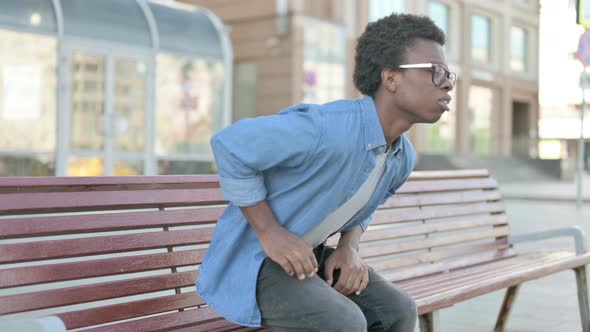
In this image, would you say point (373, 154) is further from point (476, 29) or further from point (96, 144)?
point (476, 29)

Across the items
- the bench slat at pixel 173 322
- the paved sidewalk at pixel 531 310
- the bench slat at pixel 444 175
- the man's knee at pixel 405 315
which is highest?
the bench slat at pixel 444 175

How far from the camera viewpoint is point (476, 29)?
34906mm

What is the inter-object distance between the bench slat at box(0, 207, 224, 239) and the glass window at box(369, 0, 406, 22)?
2512 centimetres

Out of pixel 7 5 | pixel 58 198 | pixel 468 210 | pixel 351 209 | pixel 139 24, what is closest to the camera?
pixel 351 209

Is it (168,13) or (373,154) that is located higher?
(168,13)

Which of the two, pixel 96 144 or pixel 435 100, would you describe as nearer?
pixel 435 100

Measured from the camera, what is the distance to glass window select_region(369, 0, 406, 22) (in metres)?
27.8

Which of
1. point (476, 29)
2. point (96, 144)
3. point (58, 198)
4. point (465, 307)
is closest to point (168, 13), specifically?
point (96, 144)

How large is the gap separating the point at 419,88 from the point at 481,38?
34.1 metres

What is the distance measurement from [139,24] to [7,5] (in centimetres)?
275

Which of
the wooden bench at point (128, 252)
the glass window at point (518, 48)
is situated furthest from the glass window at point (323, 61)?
the wooden bench at point (128, 252)

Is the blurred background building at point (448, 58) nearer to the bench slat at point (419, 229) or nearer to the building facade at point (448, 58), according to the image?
the building facade at point (448, 58)

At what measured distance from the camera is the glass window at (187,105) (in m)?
15.2

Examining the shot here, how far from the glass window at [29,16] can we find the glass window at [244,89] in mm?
12794
